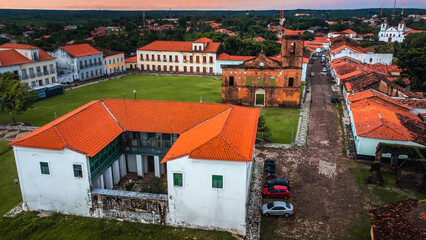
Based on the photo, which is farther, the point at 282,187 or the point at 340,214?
the point at 282,187

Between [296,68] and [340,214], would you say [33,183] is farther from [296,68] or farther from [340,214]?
[296,68]

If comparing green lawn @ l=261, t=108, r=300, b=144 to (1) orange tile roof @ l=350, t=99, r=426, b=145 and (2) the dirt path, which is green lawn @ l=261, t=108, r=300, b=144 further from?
(1) orange tile roof @ l=350, t=99, r=426, b=145

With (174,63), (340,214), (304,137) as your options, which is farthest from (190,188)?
(174,63)

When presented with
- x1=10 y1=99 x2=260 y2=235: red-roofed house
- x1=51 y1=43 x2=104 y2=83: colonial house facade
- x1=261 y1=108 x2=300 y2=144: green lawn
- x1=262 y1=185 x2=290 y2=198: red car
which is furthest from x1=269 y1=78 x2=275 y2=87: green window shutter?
x1=51 y1=43 x2=104 y2=83: colonial house facade

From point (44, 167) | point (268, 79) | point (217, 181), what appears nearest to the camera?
point (217, 181)

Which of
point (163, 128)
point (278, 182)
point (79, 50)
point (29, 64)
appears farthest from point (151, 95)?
point (278, 182)

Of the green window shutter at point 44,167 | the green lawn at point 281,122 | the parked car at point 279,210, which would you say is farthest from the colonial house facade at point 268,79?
the green window shutter at point 44,167

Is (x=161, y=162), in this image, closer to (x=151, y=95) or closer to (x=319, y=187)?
(x=319, y=187)
